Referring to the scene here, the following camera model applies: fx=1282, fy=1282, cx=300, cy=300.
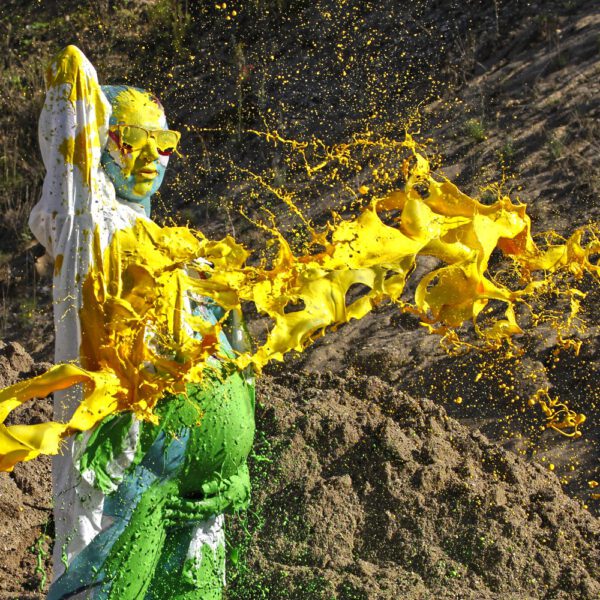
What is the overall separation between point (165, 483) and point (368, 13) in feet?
16.2

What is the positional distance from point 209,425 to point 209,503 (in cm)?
23

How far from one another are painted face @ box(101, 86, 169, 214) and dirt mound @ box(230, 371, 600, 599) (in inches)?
61.1

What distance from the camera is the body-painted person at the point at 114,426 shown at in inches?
130

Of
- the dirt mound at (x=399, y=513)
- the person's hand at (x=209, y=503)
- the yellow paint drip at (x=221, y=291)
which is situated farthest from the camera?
the dirt mound at (x=399, y=513)

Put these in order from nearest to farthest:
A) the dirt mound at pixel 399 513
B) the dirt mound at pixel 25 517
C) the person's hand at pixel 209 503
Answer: the person's hand at pixel 209 503
the dirt mound at pixel 399 513
the dirt mound at pixel 25 517

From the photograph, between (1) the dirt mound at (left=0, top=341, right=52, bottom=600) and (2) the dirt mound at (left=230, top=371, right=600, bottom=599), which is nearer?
(2) the dirt mound at (left=230, top=371, right=600, bottom=599)

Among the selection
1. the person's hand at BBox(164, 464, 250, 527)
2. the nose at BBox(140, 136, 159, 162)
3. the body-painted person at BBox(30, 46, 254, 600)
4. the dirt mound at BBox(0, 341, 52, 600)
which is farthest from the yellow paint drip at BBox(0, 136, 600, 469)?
the dirt mound at BBox(0, 341, 52, 600)

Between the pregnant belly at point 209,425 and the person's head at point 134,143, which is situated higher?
the person's head at point 134,143

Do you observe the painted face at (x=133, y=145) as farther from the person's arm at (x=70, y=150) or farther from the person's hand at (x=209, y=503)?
the person's hand at (x=209, y=503)

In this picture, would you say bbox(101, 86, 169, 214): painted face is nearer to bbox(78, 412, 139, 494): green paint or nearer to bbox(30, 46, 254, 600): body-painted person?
bbox(30, 46, 254, 600): body-painted person

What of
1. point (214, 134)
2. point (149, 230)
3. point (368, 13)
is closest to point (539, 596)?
point (149, 230)

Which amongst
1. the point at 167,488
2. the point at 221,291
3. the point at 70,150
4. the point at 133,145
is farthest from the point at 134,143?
the point at 167,488

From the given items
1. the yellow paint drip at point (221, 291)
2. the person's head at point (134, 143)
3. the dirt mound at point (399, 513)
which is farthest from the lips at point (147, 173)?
the dirt mound at point (399, 513)

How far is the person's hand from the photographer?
3.41m
